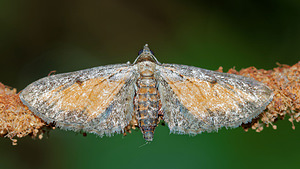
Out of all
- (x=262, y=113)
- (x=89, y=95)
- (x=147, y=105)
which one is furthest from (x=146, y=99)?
(x=262, y=113)

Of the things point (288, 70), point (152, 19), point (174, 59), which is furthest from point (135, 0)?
point (288, 70)

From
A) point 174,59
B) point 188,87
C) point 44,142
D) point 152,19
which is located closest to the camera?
point 188,87

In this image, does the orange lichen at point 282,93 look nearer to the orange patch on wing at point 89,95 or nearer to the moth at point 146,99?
the moth at point 146,99

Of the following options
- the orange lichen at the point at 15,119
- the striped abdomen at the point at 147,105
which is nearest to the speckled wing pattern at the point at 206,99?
the striped abdomen at the point at 147,105

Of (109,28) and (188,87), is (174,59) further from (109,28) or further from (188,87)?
(188,87)

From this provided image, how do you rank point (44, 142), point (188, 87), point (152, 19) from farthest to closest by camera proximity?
point (152, 19), point (44, 142), point (188, 87)

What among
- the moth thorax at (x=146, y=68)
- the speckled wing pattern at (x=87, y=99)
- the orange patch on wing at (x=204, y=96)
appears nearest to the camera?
the speckled wing pattern at (x=87, y=99)

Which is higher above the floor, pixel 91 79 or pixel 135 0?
pixel 135 0
